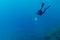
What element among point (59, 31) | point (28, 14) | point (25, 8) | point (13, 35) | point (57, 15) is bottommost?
point (59, 31)

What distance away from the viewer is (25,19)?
365 cm

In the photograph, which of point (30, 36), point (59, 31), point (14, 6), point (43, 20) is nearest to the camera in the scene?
point (59, 31)

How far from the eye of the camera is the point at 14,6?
3863mm

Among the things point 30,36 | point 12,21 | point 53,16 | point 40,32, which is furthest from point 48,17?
point 12,21

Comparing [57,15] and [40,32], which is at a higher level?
[57,15]

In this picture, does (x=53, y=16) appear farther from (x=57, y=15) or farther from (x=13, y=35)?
(x=13, y=35)

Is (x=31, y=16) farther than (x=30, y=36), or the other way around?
(x=31, y=16)

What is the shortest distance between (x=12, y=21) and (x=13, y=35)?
0.54m

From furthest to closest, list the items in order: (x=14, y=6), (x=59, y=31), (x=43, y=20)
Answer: (x=14, y=6)
(x=43, y=20)
(x=59, y=31)

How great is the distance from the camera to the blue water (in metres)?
3.43

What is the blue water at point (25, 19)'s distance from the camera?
135 inches

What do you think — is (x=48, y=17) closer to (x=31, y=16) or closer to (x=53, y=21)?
(x=53, y=21)

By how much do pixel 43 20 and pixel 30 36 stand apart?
729 millimetres

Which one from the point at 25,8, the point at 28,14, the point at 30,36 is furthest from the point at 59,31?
the point at 25,8
